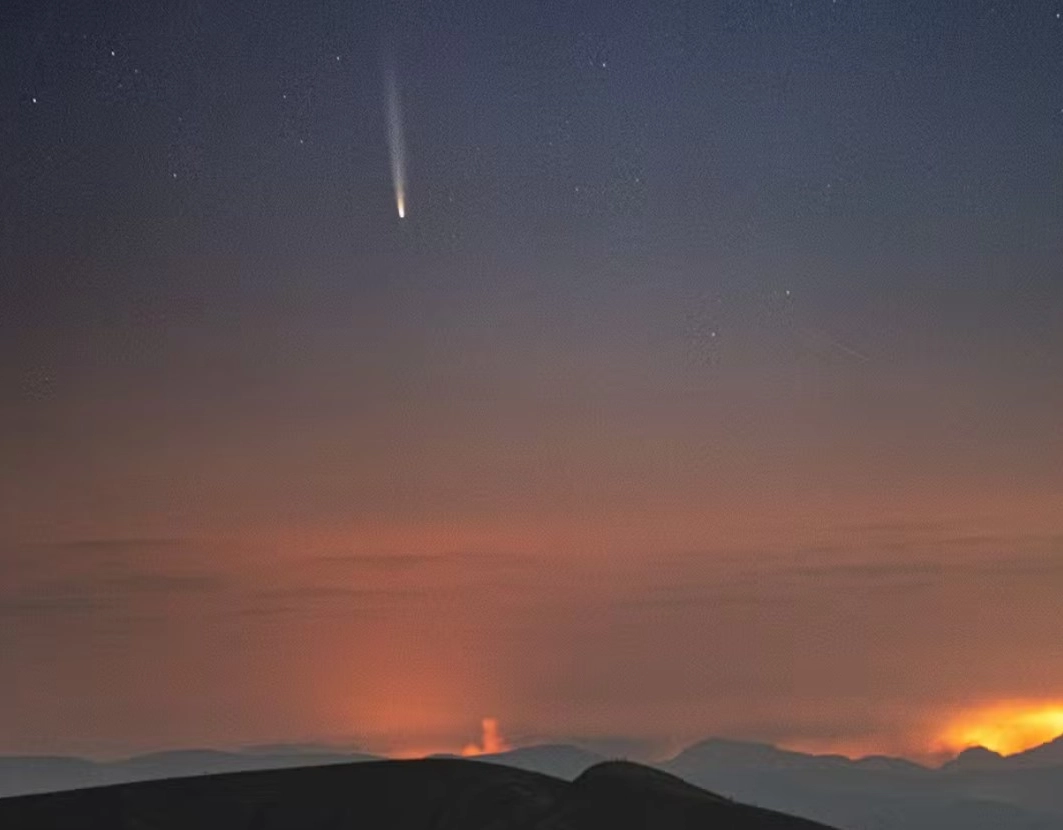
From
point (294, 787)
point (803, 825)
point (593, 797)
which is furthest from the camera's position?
point (294, 787)

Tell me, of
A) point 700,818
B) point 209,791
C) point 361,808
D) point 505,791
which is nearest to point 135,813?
point 209,791

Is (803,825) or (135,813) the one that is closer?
(803,825)

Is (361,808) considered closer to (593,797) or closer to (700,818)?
(593,797)

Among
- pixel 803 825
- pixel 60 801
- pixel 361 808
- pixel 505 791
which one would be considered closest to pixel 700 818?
pixel 803 825

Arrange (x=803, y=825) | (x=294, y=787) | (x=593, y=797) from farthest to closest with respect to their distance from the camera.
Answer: (x=294, y=787) → (x=593, y=797) → (x=803, y=825)

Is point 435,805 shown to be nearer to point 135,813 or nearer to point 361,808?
point 361,808

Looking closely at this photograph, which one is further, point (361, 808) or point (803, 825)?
point (361, 808)
